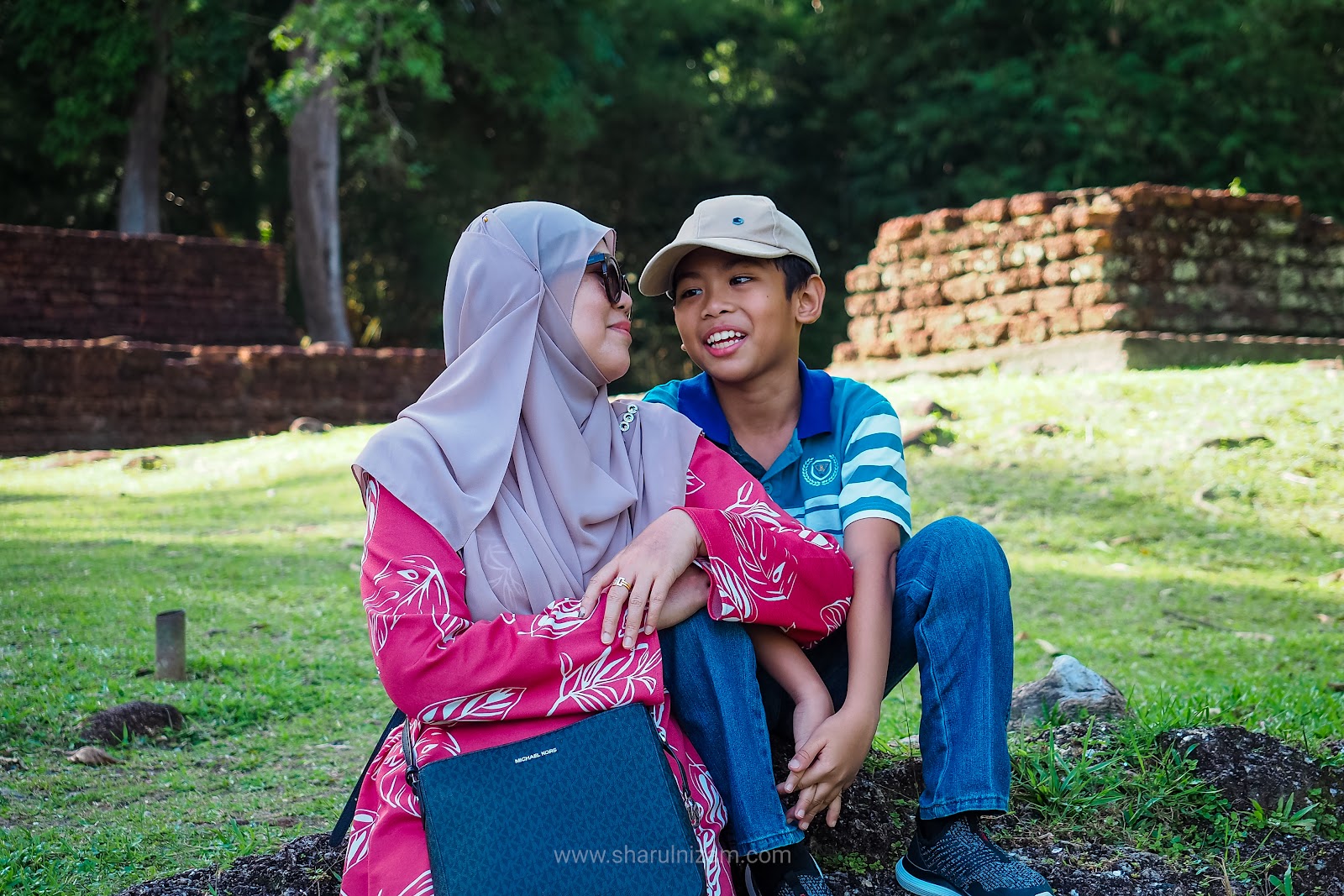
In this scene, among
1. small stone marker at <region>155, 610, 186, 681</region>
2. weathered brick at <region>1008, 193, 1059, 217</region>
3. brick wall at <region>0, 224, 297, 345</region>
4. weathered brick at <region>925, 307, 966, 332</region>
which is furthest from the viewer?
brick wall at <region>0, 224, 297, 345</region>

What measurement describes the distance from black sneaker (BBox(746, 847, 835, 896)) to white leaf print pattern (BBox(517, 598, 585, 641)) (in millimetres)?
557

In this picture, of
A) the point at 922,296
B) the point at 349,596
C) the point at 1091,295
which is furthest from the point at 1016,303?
the point at 349,596

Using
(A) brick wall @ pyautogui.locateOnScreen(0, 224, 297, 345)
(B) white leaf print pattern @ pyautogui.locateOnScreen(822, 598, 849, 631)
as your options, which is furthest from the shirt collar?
(A) brick wall @ pyautogui.locateOnScreen(0, 224, 297, 345)

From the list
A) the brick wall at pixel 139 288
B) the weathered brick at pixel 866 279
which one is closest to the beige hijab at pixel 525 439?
the weathered brick at pixel 866 279

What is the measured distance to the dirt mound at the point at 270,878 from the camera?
2.31 meters

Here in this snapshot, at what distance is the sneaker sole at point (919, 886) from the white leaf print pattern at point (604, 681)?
707mm

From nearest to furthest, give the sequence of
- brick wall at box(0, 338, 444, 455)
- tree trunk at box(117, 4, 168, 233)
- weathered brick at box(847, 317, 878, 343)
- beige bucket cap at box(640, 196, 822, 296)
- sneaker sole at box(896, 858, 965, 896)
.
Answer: sneaker sole at box(896, 858, 965, 896) → beige bucket cap at box(640, 196, 822, 296) → brick wall at box(0, 338, 444, 455) → weathered brick at box(847, 317, 878, 343) → tree trunk at box(117, 4, 168, 233)

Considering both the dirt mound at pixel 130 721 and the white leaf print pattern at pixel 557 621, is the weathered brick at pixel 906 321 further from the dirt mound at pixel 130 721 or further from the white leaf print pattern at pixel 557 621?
the white leaf print pattern at pixel 557 621

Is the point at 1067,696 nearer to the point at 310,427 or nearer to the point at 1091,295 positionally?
the point at 1091,295

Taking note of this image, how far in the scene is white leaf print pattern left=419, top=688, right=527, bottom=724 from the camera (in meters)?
1.87

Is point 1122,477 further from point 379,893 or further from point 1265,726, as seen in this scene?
point 379,893

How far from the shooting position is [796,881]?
2051 millimetres

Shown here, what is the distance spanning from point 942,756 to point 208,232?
21189 mm

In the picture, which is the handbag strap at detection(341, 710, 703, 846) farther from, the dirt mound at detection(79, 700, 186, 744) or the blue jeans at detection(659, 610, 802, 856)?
the dirt mound at detection(79, 700, 186, 744)
